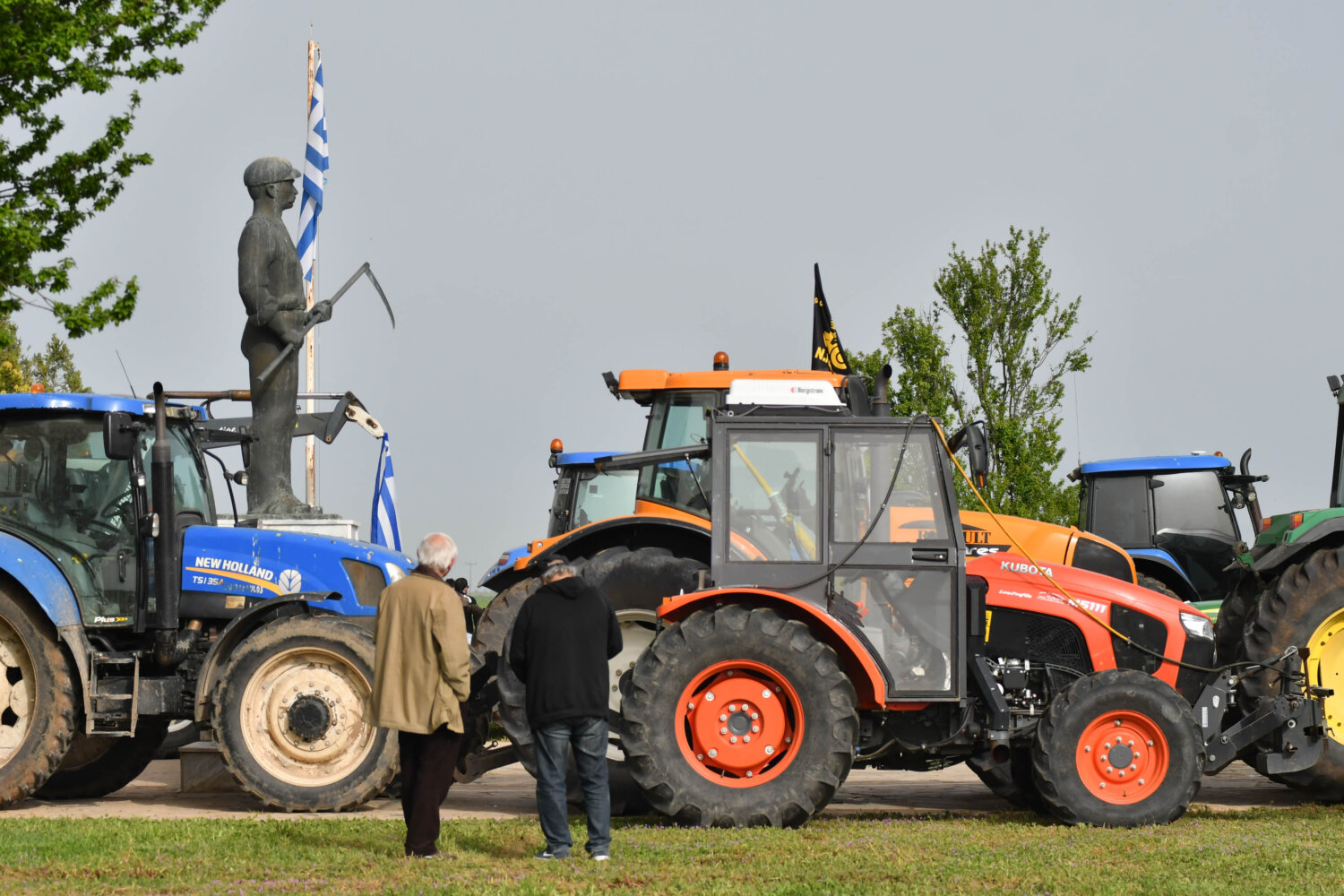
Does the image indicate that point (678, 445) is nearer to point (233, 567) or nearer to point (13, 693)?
point (233, 567)

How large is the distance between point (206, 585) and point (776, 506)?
13.0ft

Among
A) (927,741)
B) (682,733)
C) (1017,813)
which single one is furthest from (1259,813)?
(682,733)

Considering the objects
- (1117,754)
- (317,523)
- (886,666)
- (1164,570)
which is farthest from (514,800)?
(1164,570)

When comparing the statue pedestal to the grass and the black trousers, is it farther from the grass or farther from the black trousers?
the black trousers

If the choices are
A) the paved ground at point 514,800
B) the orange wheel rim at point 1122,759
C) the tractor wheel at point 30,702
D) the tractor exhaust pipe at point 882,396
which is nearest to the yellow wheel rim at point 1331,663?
the paved ground at point 514,800

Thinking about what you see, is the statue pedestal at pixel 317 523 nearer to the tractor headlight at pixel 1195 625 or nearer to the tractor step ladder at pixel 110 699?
the tractor step ladder at pixel 110 699

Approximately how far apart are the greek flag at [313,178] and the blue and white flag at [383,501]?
2764 millimetres

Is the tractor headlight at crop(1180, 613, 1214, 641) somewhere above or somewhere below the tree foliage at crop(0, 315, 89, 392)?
below

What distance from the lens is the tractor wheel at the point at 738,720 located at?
8.52 meters

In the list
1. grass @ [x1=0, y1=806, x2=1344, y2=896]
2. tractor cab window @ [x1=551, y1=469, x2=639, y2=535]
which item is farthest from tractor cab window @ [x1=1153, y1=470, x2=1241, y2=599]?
grass @ [x1=0, y1=806, x2=1344, y2=896]

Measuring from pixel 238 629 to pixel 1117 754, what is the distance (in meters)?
5.57

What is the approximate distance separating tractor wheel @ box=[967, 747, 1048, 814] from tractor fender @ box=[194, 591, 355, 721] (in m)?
4.31

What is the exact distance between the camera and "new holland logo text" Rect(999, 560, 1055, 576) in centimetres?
957

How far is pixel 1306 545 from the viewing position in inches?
391
